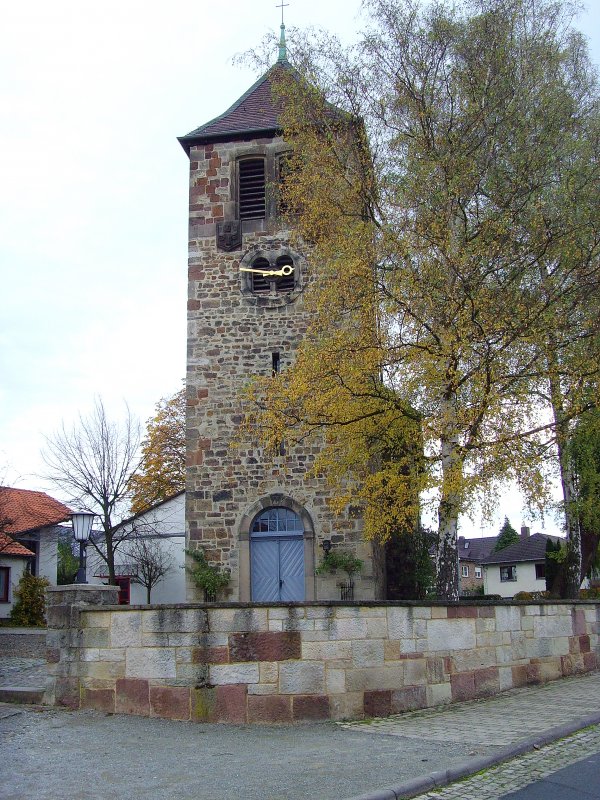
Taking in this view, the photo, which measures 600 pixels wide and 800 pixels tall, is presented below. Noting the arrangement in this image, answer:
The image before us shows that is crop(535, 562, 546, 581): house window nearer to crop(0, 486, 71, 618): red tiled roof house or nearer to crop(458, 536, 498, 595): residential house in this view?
crop(458, 536, 498, 595): residential house

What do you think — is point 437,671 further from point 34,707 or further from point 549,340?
point 549,340

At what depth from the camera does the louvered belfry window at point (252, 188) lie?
20938 mm

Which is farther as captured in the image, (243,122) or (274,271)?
(243,122)

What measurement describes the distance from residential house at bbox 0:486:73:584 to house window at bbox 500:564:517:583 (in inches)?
1285

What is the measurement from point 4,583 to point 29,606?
3874 millimetres

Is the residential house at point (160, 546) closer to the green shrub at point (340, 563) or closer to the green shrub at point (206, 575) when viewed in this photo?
the green shrub at point (206, 575)

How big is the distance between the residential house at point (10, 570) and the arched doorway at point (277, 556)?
16185 mm

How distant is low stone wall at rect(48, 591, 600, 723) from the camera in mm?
9281

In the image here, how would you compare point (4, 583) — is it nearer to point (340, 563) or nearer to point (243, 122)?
point (340, 563)

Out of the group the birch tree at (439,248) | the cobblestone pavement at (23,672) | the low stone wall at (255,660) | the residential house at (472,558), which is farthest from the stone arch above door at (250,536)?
the residential house at (472,558)

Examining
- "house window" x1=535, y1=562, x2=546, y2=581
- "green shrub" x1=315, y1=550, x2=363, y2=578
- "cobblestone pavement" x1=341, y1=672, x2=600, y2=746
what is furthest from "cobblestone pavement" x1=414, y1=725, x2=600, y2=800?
"house window" x1=535, y1=562, x2=546, y2=581

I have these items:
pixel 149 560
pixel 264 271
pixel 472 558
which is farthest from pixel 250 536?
pixel 472 558

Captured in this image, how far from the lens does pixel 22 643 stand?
63.8ft

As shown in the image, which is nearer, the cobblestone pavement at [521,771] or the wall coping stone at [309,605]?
the cobblestone pavement at [521,771]
